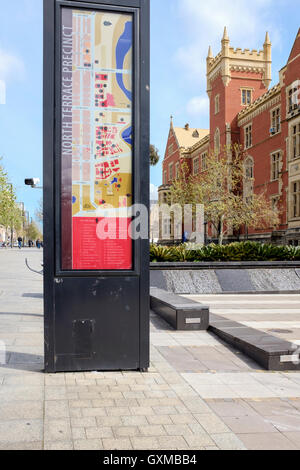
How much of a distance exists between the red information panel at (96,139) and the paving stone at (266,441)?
237 cm

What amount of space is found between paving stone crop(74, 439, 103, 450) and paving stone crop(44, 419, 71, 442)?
4.9 inches

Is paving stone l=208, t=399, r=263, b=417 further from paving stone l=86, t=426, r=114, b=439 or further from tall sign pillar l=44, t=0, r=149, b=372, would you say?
tall sign pillar l=44, t=0, r=149, b=372

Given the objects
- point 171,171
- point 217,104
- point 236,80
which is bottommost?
point 171,171

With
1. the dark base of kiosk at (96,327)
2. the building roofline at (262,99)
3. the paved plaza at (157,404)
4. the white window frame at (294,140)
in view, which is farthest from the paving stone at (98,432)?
the building roofline at (262,99)

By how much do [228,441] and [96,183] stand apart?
3.00 m

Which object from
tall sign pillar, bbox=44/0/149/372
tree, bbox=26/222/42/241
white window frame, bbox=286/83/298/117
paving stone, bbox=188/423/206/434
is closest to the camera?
paving stone, bbox=188/423/206/434

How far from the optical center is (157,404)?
165 inches

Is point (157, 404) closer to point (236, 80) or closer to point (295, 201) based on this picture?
point (295, 201)

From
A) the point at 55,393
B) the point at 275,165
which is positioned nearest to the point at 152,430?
the point at 55,393

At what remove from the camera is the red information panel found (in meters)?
5.14

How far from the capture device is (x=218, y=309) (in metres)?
10.4

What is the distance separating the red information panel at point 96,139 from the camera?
16.9ft

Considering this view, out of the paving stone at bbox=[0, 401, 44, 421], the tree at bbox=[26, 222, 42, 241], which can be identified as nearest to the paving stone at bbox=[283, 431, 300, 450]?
the paving stone at bbox=[0, 401, 44, 421]

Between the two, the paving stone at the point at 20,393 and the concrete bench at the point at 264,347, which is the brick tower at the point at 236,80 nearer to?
the concrete bench at the point at 264,347
